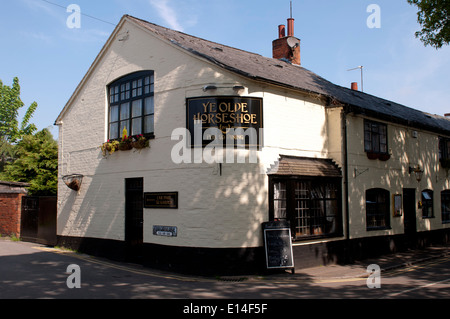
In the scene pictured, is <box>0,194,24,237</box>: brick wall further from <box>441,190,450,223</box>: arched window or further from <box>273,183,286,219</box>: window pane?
<box>441,190,450,223</box>: arched window

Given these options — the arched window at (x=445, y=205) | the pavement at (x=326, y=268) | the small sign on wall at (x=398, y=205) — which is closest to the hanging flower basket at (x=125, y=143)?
the pavement at (x=326, y=268)

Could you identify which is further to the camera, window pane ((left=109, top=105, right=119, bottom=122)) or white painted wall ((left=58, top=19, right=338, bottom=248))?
window pane ((left=109, top=105, right=119, bottom=122))

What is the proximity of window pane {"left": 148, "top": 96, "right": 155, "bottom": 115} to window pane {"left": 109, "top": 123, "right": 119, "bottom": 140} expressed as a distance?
162 centimetres

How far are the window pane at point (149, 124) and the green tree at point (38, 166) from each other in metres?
12.6

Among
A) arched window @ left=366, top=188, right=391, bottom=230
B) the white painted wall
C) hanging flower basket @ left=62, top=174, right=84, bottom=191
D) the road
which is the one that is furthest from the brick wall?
arched window @ left=366, top=188, right=391, bottom=230

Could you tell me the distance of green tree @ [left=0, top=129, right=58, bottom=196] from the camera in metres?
23.3

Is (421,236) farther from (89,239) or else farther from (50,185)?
(50,185)

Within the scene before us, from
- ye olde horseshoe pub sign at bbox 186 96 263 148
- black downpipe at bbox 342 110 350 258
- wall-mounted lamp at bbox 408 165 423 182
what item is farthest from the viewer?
wall-mounted lamp at bbox 408 165 423 182

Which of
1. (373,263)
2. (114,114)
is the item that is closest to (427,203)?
(373,263)

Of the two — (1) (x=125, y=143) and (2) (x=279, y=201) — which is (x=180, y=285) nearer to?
(2) (x=279, y=201)

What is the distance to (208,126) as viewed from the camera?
37.3 ft

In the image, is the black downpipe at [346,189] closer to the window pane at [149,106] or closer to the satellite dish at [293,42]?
the window pane at [149,106]

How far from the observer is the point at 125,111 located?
14148 mm
